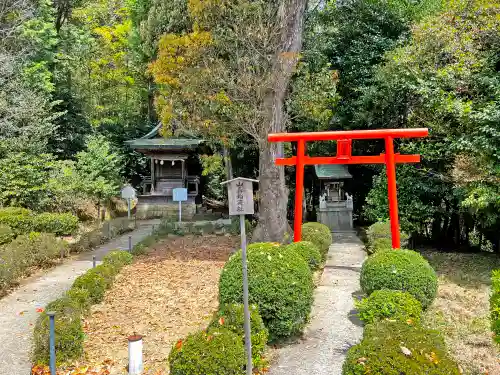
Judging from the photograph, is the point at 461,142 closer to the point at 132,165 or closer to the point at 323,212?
the point at 323,212

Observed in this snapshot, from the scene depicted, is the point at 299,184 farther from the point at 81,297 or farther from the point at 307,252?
the point at 81,297

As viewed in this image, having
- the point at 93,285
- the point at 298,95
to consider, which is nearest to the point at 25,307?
the point at 93,285

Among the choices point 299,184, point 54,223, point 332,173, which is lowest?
point 54,223

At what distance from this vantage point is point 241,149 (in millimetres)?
17516

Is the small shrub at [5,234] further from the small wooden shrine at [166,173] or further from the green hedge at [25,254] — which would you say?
the small wooden shrine at [166,173]

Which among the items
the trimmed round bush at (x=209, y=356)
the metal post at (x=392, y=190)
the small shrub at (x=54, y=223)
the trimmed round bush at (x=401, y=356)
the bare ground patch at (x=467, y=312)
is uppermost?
the metal post at (x=392, y=190)

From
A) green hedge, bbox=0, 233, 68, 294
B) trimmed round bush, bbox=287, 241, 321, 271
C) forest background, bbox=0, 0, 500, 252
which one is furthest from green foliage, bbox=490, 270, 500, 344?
green hedge, bbox=0, 233, 68, 294

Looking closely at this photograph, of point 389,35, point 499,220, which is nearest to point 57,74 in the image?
point 389,35

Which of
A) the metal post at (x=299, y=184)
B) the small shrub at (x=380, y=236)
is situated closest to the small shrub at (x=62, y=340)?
the metal post at (x=299, y=184)

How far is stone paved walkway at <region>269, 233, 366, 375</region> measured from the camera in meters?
5.11

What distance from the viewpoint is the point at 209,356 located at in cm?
413

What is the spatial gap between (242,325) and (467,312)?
4.57m

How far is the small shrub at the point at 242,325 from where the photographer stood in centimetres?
484

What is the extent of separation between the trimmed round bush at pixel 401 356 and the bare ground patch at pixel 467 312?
4.79ft
